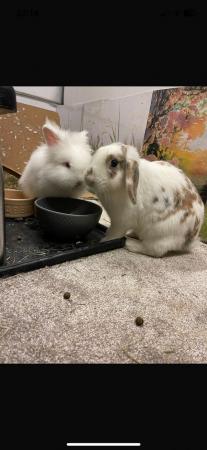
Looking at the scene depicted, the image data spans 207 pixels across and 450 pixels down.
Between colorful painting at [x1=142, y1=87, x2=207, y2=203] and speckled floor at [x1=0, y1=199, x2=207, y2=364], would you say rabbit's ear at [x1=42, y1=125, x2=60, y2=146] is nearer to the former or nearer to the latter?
speckled floor at [x1=0, y1=199, x2=207, y2=364]

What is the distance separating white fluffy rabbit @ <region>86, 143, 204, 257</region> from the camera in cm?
135

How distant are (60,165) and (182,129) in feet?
3.24

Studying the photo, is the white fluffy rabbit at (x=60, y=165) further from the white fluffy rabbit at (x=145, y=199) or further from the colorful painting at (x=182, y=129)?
the colorful painting at (x=182, y=129)

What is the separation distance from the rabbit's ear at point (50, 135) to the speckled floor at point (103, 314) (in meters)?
0.71

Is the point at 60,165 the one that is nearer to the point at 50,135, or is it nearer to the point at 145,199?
the point at 50,135

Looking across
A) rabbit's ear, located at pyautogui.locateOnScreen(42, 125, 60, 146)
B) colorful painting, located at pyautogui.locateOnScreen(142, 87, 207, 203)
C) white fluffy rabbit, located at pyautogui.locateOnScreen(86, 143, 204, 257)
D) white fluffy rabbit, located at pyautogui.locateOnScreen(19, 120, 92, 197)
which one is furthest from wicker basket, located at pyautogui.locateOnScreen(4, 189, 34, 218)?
colorful painting, located at pyautogui.locateOnScreen(142, 87, 207, 203)

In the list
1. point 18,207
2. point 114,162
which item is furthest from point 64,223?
point 18,207

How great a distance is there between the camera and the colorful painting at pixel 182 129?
Answer: 1.93 meters

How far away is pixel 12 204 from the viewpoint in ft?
5.59

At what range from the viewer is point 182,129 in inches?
80.7

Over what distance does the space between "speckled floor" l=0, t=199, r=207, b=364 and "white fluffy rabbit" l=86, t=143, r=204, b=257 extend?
0.66 feet

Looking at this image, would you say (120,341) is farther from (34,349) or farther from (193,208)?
(193,208)
